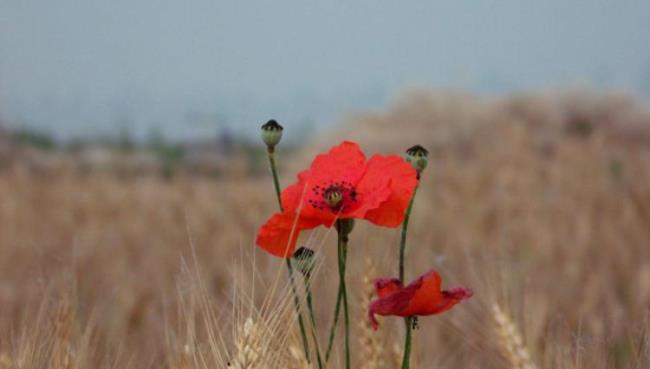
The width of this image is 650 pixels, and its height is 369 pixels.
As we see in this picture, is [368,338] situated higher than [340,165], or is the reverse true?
[340,165]

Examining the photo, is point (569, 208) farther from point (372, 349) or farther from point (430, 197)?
point (372, 349)

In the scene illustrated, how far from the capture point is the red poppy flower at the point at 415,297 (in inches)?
25.4

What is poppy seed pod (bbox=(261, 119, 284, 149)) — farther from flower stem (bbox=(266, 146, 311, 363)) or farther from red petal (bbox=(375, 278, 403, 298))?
red petal (bbox=(375, 278, 403, 298))

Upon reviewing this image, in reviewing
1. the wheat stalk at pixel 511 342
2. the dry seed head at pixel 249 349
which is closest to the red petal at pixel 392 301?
the dry seed head at pixel 249 349

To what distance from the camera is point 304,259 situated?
0.69 metres

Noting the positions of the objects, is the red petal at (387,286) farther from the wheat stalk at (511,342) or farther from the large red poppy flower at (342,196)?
the wheat stalk at (511,342)

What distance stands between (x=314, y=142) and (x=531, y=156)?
501cm

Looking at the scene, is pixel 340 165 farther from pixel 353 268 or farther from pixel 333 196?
pixel 353 268

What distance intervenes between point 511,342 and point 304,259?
1.15ft

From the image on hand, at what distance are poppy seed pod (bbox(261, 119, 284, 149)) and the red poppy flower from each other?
0.44 ft

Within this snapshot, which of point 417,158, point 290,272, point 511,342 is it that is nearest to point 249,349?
point 290,272

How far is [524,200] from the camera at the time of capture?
461cm

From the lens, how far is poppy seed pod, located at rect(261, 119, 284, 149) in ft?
2.31

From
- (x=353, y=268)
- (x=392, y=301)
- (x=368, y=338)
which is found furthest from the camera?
(x=353, y=268)
